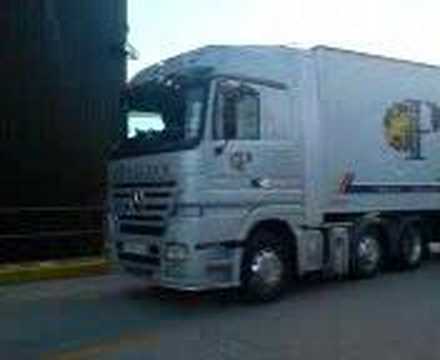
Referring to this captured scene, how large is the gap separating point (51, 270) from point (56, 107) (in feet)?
11.6

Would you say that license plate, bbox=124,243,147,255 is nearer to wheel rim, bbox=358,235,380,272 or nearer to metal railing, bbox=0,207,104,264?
wheel rim, bbox=358,235,380,272

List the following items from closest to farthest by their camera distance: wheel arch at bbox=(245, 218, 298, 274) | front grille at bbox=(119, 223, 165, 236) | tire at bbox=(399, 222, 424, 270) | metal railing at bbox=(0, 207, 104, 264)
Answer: front grille at bbox=(119, 223, 165, 236) → wheel arch at bbox=(245, 218, 298, 274) → tire at bbox=(399, 222, 424, 270) → metal railing at bbox=(0, 207, 104, 264)

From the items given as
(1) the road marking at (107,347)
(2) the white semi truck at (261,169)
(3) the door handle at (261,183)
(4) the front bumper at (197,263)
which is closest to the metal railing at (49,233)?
(2) the white semi truck at (261,169)

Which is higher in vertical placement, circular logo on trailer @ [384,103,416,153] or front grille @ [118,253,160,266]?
circular logo on trailer @ [384,103,416,153]

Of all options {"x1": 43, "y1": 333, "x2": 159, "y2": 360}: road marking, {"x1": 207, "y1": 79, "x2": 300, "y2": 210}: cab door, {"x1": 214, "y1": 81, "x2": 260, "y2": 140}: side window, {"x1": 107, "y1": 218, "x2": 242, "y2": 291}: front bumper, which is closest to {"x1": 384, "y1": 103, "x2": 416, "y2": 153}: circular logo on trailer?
{"x1": 207, "y1": 79, "x2": 300, "y2": 210}: cab door

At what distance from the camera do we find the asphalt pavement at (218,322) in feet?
34.3

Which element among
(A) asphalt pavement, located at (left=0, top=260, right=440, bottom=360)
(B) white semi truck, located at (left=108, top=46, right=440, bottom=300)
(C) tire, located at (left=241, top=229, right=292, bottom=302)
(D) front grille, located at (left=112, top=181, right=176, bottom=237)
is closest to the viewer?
(A) asphalt pavement, located at (left=0, top=260, right=440, bottom=360)

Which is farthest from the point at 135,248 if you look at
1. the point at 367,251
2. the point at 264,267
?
the point at 367,251

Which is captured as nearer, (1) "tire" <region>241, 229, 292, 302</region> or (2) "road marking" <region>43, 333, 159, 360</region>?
(2) "road marking" <region>43, 333, 159, 360</region>

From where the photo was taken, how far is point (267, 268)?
13.6m

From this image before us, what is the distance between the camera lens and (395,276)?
16.2 m

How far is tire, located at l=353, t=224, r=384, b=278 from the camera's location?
15.6 metres

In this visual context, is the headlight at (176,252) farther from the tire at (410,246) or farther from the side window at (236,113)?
the tire at (410,246)

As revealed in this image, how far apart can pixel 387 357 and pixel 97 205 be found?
9.87 m
